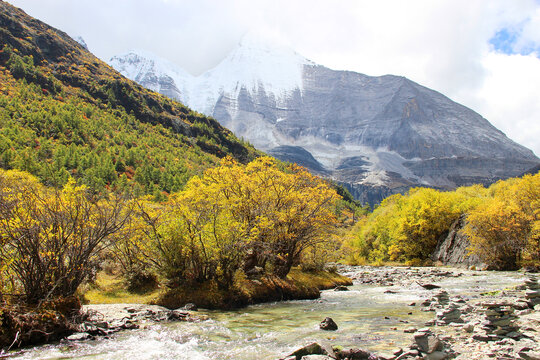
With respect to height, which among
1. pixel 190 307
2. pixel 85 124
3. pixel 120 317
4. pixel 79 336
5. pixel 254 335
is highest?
pixel 85 124

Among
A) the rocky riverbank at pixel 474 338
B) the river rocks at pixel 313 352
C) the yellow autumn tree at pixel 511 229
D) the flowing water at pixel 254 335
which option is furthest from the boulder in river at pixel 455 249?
the river rocks at pixel 313 352

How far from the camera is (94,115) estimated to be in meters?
126

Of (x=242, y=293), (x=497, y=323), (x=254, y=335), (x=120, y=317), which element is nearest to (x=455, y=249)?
(x=242, y=293)

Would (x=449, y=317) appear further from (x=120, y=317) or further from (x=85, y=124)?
(x=85, y=124)

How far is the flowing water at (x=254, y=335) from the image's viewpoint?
11.2 meters

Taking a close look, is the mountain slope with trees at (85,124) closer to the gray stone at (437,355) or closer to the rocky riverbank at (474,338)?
the rocky riverbank at (474,338)

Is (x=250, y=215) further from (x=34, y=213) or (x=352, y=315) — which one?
(x=34, y=213)

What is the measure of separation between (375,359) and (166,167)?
108m

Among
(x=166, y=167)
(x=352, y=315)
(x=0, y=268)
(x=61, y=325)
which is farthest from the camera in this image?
(x=166, y=167)

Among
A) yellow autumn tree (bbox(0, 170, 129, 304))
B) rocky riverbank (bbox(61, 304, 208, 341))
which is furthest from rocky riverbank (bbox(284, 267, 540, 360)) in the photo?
yellow autumn tree (bbox(0, 170, 129, 304))

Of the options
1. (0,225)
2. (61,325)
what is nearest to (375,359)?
(61,325)

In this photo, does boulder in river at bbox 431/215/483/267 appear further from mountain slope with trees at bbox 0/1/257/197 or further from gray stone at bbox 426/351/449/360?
mountain slope with trees at bbox 0/1/257/197

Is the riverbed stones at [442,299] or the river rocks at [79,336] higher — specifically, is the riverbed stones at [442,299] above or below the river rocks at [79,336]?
below

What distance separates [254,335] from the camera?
13.7 meters
